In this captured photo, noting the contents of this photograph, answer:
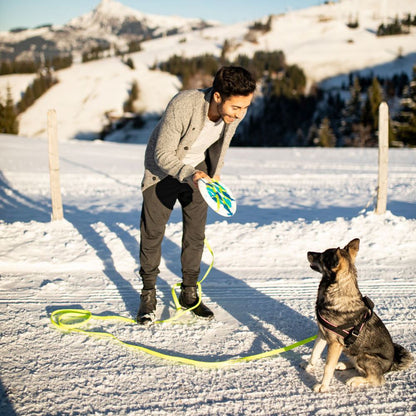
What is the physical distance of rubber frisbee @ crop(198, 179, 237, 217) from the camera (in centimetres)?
300

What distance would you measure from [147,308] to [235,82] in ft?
7.29

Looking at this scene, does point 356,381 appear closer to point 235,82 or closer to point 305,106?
point 235,82

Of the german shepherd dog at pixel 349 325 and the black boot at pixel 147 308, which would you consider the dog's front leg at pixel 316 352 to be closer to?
the german shepherd dog at pixel 349 325

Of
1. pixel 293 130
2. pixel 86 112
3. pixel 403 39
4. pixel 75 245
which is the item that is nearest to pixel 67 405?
pixel 75 245

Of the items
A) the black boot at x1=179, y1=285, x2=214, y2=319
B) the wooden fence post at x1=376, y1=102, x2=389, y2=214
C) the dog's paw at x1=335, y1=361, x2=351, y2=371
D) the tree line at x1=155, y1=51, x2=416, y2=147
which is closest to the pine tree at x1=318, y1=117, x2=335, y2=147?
the tree line at x1=155, y1=51, x2=416, y2=147

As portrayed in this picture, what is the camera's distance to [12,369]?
2.79 meters

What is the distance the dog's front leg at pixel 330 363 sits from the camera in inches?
102

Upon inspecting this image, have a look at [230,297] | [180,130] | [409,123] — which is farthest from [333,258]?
[409,123]

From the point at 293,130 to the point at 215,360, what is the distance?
67.7 meters

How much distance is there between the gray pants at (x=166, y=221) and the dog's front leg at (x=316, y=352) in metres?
1.37

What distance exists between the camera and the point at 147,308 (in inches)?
141

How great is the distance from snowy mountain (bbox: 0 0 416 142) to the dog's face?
6548cm

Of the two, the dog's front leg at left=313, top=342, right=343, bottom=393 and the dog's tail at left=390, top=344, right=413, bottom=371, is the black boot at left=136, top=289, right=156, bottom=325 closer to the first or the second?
the dog's front leg at left=313, top=342, right=343, bottom=393

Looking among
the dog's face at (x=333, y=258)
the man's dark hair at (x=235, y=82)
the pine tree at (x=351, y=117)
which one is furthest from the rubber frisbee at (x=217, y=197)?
the pine tree at (x=351, y=117)
